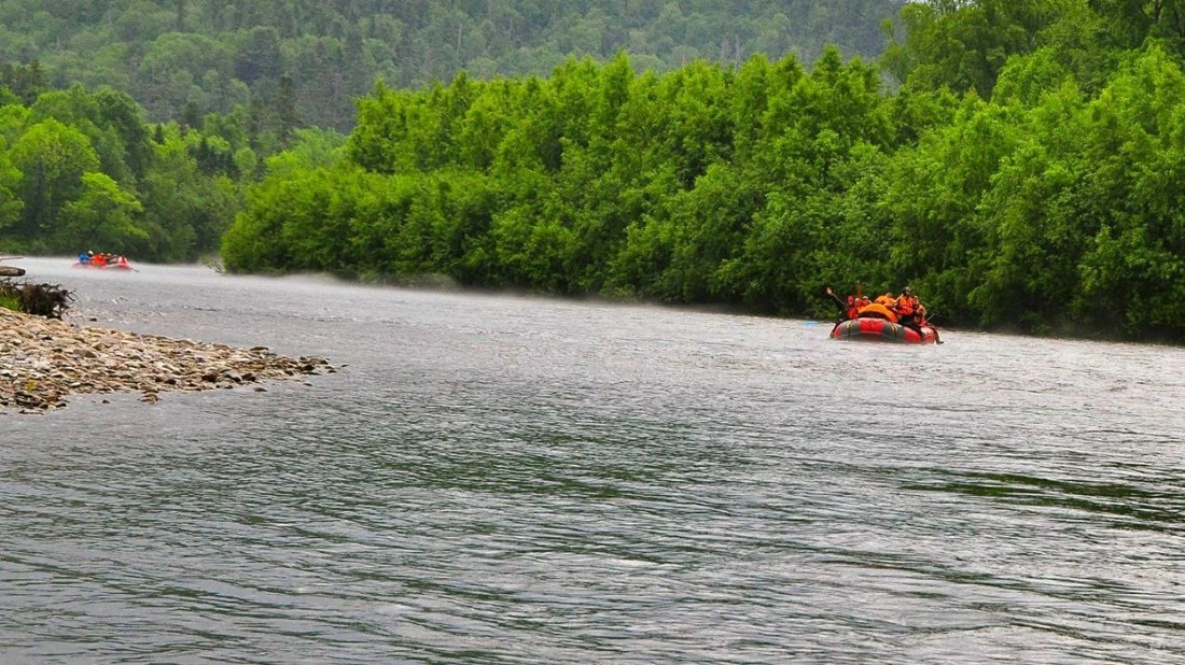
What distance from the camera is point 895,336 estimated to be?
5184cm

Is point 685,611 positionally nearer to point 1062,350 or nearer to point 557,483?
point 557,483

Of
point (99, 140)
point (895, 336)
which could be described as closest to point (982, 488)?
point (895, 336)

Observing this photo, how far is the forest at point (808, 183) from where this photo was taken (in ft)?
223

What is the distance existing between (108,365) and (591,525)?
15876 millimetres

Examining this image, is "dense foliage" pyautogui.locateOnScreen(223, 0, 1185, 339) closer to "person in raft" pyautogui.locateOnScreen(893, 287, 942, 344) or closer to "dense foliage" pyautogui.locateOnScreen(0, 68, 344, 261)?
"person in raft" pyautogui.locateOnScreen(893, 287, 942, 344)

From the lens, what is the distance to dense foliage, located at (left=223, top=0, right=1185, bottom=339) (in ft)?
223

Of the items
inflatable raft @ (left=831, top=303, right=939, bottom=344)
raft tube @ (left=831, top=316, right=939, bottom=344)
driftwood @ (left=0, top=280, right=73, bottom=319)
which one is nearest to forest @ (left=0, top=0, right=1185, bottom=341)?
inflatable raft @ (left=831, top=303, right=939, bottom=344)

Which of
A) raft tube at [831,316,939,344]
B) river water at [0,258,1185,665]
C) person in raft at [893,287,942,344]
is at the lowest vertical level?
river water at [0,258,1185,665]

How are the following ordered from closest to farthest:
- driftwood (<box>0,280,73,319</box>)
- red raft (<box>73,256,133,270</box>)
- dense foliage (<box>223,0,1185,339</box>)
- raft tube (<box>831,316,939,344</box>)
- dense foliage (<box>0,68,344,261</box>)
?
driftwood (<box>0,280,73,319</box>) → raft tube (<box>831,316,939,344</box>) → dense foliage (<box>223,0,1185,339</box>) → red raft (<box>73,256,133,270</box>) → dense foliage (<box>0,68,344,261</box>)

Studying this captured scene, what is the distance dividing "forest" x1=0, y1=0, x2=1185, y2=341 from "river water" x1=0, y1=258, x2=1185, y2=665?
117ft

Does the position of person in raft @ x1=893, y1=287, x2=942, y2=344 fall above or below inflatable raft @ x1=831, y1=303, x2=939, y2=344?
above

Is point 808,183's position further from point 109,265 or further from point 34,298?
point 34,298

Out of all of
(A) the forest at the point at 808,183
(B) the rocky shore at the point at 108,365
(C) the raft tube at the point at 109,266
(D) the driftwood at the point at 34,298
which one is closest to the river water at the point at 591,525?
(B) the rocky shore at the point at 108,365

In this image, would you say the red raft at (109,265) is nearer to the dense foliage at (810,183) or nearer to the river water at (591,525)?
the dense foliage at (810,183)
